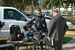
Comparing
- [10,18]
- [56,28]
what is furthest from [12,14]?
[56,28]

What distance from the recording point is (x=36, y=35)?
25.1 feet

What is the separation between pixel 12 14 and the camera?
428 inches

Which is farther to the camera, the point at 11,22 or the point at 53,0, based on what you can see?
the point at 53,0

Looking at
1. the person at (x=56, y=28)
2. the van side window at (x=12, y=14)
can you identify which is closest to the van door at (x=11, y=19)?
the van side window at (x=12, y=14)

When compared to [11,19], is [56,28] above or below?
below

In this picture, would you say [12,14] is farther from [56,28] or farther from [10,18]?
[56,28]

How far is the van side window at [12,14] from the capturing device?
10844 millimetres

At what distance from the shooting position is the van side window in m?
10.8

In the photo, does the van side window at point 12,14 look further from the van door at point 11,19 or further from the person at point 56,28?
the person at point 56,28

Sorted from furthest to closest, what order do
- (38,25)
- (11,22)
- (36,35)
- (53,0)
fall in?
(53,0) → (11,22) → (38,25) → (36,35)

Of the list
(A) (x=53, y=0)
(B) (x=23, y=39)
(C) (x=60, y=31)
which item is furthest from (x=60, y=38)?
(A) (x=53, y=0)

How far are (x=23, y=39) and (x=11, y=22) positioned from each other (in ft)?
12.6

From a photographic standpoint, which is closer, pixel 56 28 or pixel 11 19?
pixel 56 28

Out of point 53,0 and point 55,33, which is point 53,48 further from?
point 53,0
